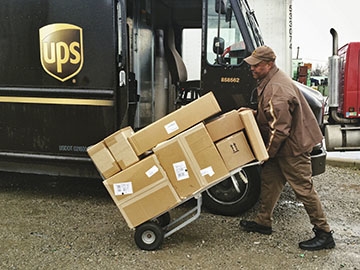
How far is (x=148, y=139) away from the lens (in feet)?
12.1

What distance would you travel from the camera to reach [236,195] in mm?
4707

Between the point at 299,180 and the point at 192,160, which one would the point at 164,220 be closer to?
the point at 192,160

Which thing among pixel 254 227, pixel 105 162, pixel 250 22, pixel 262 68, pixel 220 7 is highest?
pixel 220 7

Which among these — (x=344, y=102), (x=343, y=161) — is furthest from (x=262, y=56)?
(x=343, y=161)

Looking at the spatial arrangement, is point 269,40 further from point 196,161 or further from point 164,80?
point 196,161

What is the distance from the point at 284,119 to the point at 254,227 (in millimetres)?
1242

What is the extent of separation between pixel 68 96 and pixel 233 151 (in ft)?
7.24

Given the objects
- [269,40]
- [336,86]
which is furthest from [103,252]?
[269,40]

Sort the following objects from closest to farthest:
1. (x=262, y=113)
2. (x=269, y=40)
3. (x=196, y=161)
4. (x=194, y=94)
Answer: (x=196, y=161) < (x=262, y=113) < (x=194, y=94) < (x=269, y=40)

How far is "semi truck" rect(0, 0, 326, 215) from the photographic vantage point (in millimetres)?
4637

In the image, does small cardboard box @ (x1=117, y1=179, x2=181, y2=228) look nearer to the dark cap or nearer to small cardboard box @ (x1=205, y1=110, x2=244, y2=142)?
small cardboard box @ (x1=205, y1=110, x2=244, y2=142)

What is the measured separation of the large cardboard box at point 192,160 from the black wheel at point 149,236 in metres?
0.49

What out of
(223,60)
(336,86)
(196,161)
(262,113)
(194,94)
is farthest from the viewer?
(336,86)

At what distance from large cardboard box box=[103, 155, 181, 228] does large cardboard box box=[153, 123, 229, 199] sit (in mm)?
89
